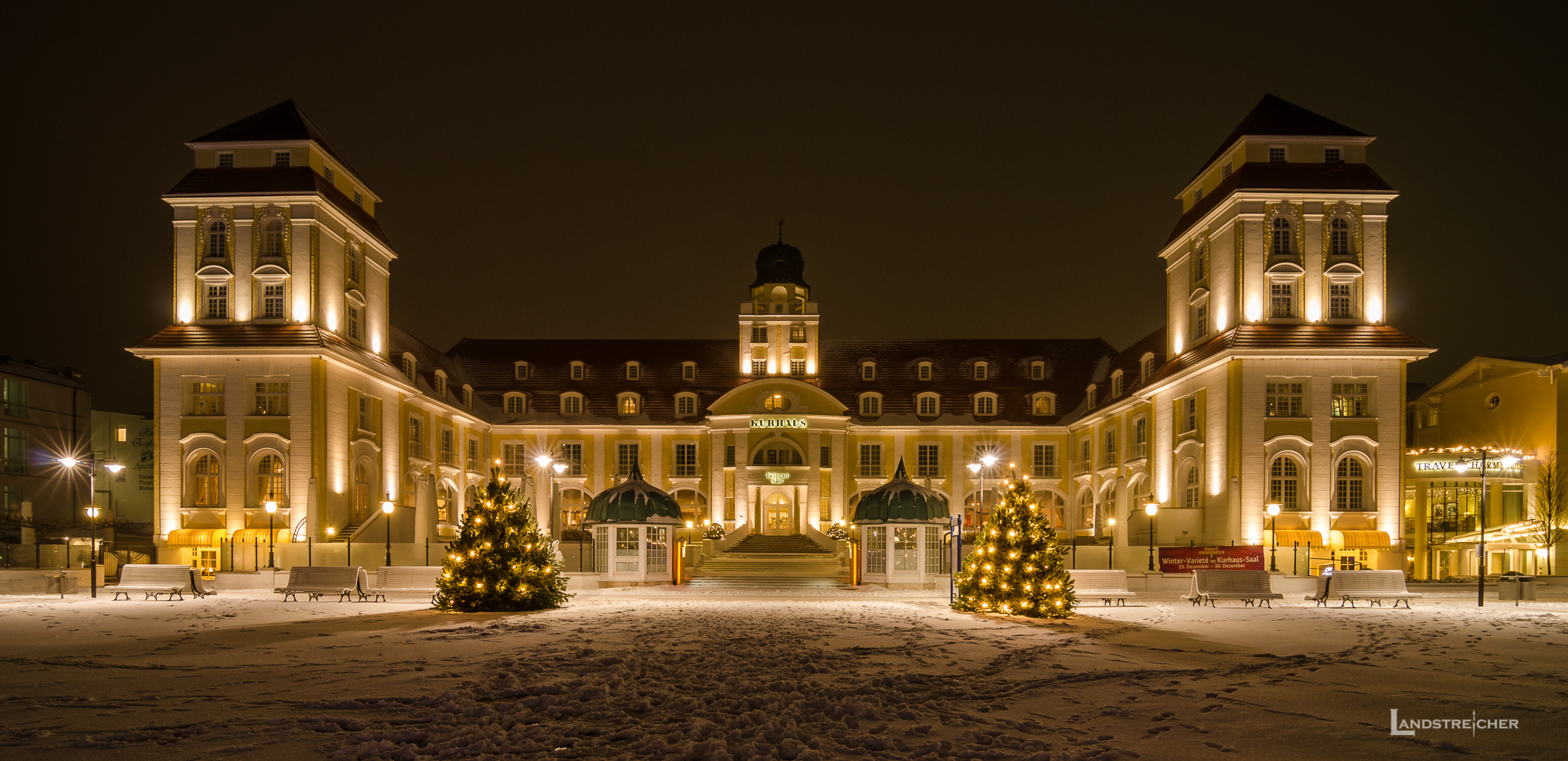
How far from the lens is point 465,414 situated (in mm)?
54844

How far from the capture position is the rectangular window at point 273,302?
41.3 metres

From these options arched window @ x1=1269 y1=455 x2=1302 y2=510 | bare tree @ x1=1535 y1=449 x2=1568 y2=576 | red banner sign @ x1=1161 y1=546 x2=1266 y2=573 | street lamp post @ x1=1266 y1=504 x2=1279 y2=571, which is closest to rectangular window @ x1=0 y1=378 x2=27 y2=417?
red banner sign @ x1=1161 y1=546 x2=1266 y2=573

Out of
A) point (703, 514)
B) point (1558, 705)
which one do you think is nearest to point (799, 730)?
point (1558, 705)

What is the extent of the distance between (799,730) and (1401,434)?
36.0m

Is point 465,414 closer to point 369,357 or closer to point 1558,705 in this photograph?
point 369,357

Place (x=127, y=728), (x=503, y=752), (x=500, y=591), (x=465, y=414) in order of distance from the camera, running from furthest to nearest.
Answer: (x=465, y=414), (x=500, y=591), (x=127, y=728), (x=503, y=752)

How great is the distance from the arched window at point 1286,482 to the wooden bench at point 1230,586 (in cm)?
1285

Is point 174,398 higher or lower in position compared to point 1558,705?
higher

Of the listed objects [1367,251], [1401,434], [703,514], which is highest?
[1367,251]

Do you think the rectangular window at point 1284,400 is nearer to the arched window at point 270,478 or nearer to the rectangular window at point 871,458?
the rectangular window at point 871,458

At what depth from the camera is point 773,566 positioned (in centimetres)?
4412

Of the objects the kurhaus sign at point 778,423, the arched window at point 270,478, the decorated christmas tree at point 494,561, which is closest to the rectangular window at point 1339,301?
the kurhaus sign at point 778,423

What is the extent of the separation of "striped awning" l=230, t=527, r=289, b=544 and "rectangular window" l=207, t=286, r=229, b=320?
351 inches

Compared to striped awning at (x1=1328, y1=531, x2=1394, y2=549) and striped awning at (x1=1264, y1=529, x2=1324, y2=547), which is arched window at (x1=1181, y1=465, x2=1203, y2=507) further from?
striped awning at (x1=1328, y1=531, x2=1394, y2=549)
